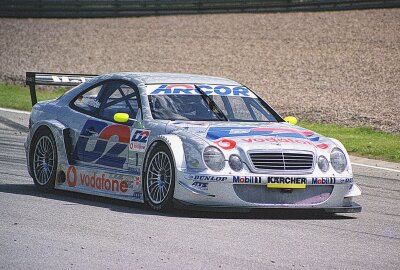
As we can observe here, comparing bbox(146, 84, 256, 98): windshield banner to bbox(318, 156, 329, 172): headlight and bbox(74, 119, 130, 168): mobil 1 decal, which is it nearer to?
bbox(74, 119, 130, 168): mobil 1 decal

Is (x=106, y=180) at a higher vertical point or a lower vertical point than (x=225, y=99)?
lower

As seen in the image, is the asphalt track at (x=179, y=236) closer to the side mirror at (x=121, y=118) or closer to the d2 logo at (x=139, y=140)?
the d2 logo at (x=139, y=140)

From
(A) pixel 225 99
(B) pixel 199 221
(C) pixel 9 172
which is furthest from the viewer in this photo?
(C) pixel 9 172

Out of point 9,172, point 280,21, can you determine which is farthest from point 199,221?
point 280,21

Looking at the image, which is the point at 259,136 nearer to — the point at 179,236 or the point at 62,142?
the point at 179,236

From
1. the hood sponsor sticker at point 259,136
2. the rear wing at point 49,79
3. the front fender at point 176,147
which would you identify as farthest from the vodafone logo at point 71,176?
the rear wing at point 49,79

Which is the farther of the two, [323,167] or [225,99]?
[225,99]

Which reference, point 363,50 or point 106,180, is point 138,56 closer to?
point 363,50

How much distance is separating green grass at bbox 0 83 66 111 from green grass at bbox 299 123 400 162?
6.56 m

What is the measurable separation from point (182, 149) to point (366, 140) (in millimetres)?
8941

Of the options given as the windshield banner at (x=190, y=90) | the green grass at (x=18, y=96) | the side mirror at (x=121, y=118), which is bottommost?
the green grass at (x=18, y=96)

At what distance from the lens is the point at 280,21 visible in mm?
35031

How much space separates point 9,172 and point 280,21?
23287 mm

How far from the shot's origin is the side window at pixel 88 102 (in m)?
11.0
